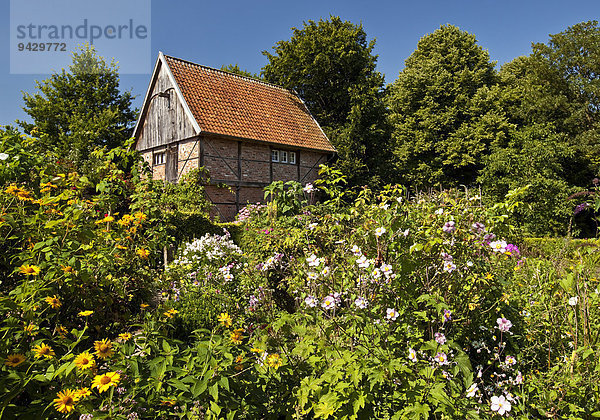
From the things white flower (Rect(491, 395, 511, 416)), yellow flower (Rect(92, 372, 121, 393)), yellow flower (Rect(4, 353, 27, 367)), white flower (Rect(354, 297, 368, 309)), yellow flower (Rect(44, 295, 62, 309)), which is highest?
yellow flower (Rect(44, 295, 62, 309))

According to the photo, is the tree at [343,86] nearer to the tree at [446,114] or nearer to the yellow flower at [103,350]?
the tree at [446,114]

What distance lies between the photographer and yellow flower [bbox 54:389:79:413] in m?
1.42

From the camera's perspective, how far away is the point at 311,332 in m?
2.13

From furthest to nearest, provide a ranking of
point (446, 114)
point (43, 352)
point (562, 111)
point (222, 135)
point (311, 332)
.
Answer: point (446, 114) → point (562, 111) → point (222, 135) → point (311, 332) → point (43, 352)

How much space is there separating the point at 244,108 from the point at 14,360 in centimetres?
1504

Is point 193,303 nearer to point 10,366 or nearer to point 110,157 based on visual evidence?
point 110,157

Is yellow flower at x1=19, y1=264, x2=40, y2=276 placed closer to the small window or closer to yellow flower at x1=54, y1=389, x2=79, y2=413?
yellow flower at x1=54, y1=389, x2=79, y2=413

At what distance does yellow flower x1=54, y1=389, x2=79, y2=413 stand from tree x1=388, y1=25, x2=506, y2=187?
19.7 meters

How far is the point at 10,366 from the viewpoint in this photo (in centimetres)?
152

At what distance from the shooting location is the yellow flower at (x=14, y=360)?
1502 millimetres

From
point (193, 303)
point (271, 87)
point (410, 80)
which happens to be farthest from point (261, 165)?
point (410, 80)

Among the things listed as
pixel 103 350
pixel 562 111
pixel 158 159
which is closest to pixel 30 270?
pixel 103 350

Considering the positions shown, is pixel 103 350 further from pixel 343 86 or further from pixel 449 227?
pixel 343 86

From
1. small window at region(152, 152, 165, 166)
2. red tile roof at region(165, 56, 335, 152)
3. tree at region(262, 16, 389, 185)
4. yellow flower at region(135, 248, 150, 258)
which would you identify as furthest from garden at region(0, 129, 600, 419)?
tree at region(262, 16, 389, 185)
